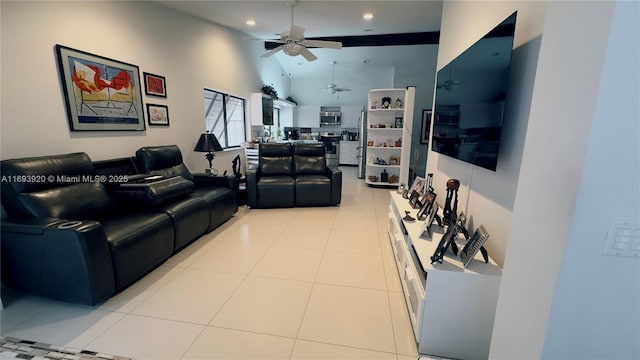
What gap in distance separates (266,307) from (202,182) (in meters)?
2.20

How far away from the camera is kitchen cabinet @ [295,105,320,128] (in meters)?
9.30

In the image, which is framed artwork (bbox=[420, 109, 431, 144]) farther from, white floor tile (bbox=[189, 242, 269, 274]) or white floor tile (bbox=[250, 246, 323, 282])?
white floor tile (bbox=[189, 242, 269, 274])

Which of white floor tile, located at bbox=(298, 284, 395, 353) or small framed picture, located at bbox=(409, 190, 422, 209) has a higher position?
small framed picture, located at bbox=(409, 190, 422, 209)

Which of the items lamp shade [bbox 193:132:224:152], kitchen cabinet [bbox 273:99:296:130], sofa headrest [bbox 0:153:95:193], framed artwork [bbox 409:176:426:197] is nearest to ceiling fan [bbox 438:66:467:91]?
framed artwork [bbox 409:176:426:197]

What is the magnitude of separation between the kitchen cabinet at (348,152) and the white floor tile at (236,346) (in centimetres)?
767

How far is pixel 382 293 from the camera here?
2076mm

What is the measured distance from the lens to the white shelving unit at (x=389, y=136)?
536 cm

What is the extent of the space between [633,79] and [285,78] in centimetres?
889

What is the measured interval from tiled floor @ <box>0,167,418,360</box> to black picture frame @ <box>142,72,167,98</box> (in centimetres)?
212

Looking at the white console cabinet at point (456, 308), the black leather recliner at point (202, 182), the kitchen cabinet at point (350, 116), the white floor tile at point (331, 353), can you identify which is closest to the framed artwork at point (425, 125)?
the kitchen cabinet at point (350, 116)

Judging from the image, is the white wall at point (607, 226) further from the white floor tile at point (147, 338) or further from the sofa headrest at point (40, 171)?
the sofa headrest at point (40, 171)

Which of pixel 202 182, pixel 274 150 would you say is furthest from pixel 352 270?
pixel 274 150

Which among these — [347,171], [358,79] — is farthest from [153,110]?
[358,79]

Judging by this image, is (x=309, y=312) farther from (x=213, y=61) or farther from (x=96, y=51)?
(x=213, y=61)
